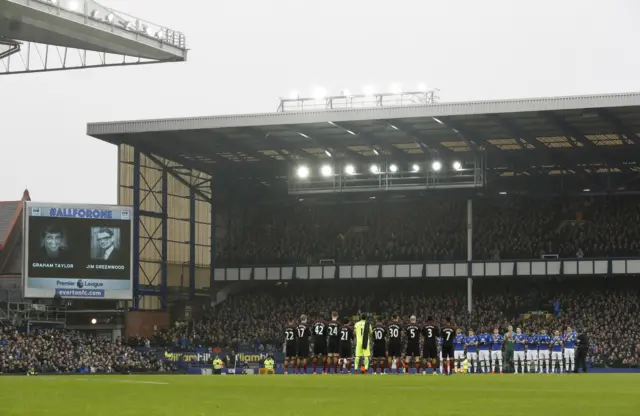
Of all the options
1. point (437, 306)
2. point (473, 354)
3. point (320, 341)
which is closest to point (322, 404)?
point (320, 341)

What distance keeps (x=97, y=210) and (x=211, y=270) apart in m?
12.0

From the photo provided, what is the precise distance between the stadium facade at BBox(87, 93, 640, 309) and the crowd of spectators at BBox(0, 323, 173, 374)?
5.55 m

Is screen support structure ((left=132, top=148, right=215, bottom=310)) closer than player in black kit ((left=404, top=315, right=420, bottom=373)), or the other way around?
player in black kit ((left=404, top=315, right=420, bottom=373))

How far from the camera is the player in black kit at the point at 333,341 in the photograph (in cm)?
3469

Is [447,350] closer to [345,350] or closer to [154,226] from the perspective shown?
[345,350]

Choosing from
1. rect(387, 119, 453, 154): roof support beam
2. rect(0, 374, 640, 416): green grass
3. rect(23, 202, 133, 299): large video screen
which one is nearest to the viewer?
rect(0, 374, 640, 416): green grass

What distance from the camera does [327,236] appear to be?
6919 centimetres

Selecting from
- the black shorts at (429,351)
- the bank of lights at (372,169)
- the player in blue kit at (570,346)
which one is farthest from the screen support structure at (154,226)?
the black shorts at (429,351)

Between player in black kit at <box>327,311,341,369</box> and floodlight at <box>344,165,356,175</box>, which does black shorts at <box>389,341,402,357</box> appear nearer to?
player in black kit at <box>327,311,341,369</box>

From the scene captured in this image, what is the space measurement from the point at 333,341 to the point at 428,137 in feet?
84.0

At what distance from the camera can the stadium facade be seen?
Result: 5531cm

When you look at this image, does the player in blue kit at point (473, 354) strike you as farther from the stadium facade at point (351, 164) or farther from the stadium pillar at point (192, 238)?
the stadium pillar at point (192, 238)

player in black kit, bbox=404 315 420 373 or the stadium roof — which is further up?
the stadium roof

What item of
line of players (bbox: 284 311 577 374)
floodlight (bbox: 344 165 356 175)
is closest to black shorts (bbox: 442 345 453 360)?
line of players (bbox: 284 311 577 374)
